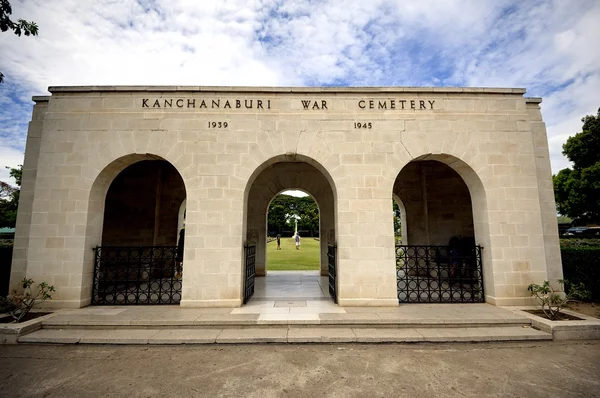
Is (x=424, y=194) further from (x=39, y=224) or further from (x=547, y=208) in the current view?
(x=39, y=224)

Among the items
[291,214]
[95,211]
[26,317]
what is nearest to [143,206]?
[95,211]

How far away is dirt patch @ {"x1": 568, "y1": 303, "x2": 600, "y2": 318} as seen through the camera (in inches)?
249

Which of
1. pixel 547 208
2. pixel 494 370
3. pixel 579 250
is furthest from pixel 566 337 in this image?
pixel 579 250

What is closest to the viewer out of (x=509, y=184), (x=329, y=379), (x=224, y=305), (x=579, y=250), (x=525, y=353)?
(x=329, y=379)

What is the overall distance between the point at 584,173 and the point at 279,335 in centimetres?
2629

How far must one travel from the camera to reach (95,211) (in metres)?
6.98

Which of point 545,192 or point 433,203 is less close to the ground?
point 433,203

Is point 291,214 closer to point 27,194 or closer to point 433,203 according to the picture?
point 433,203

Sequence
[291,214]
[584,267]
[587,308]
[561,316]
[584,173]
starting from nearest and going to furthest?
1. [561,316]
2. [587,308]
3. [584,267]
4. [584,173]
5. [291,214]

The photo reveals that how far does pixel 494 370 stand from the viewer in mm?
4004

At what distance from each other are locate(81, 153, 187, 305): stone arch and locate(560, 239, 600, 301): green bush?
11387 millimetres

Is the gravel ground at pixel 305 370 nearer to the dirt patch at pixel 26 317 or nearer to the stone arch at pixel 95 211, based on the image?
the dirt patch at pixel 26 317

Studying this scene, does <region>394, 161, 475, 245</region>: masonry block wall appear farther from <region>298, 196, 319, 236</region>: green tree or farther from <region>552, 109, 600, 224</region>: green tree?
<region>298, 196, 319, 236</region>: green tree

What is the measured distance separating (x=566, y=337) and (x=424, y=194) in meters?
6.88
